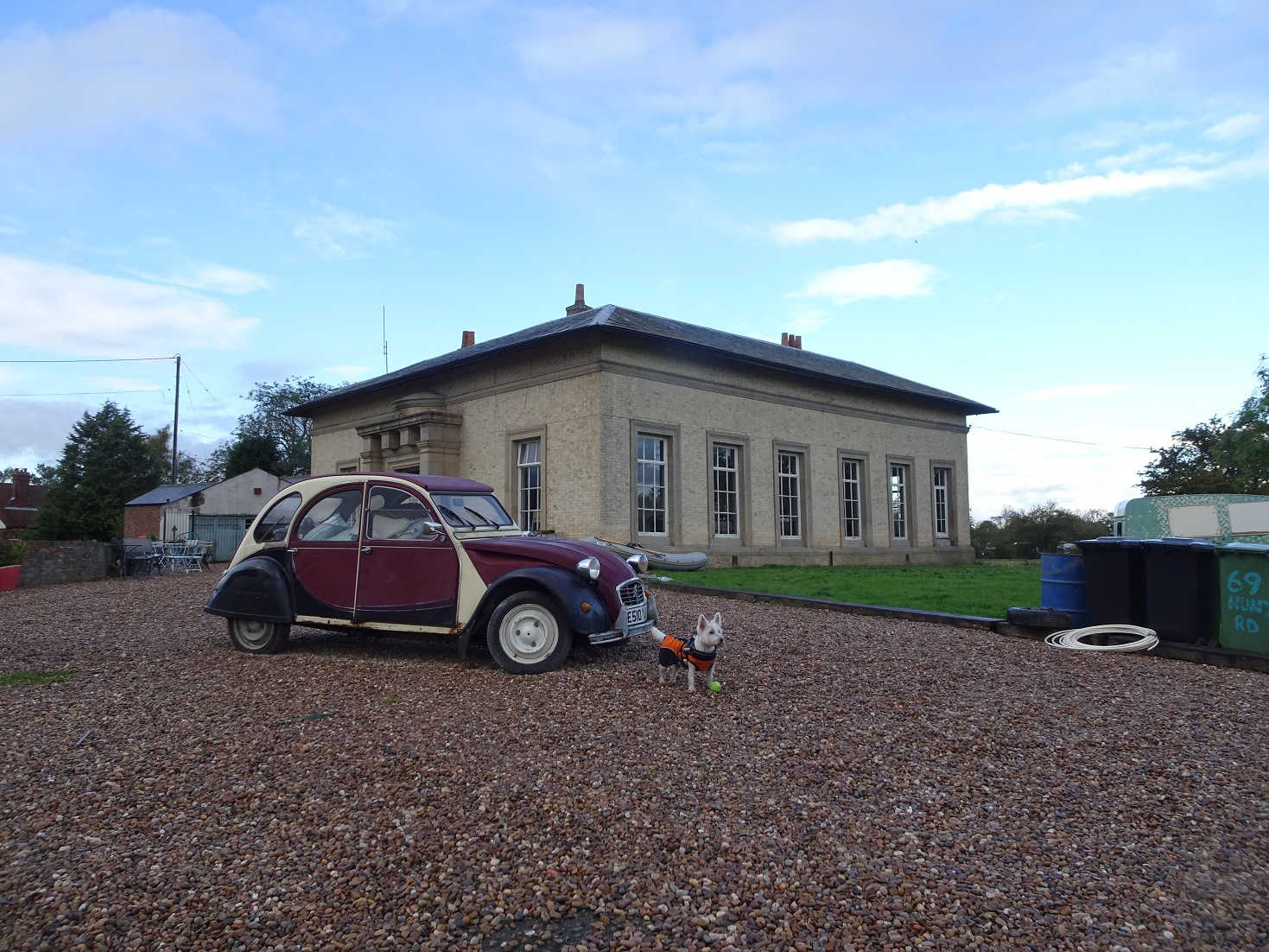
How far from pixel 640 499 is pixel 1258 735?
14.9 meters

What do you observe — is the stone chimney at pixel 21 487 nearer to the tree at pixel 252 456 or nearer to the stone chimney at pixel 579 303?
the tree at pixel 252 456

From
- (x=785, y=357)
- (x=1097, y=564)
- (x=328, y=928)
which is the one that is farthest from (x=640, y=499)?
(x=328, y=928)

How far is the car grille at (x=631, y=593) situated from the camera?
6938 millimetres

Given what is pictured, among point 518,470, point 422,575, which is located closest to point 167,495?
point 518,470

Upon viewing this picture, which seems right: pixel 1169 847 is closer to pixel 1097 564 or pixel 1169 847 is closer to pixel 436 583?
pixel 436 583

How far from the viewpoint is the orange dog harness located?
19.5 feet

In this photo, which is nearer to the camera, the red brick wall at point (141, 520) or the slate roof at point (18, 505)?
the red brick wall at point (141, 520)

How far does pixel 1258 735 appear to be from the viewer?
17.4 feet

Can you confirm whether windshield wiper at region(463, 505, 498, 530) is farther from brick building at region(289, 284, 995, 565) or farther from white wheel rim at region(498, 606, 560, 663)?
brick building at region(289, 284, 995, 565)

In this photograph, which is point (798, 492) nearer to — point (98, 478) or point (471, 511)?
point (471, 511)

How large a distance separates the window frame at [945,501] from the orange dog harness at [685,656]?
23.2 metres

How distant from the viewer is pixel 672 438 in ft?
66.3

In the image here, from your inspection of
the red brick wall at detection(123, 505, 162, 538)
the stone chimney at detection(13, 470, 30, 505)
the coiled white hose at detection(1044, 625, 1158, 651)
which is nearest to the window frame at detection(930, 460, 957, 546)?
the coiled white hose at detection(1044, 625, 1158, 651)

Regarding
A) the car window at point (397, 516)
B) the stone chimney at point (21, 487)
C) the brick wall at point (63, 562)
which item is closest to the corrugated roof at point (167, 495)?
the brick wall at point (63, 562)
